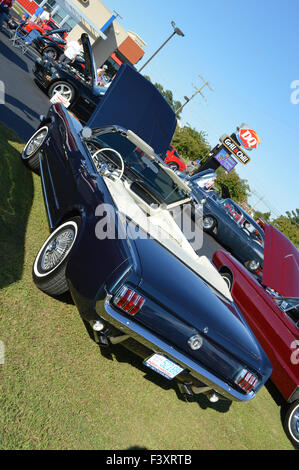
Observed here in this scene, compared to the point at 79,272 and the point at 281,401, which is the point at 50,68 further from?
the point at 281,401

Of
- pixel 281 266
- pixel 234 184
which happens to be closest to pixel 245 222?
pixel 281 266

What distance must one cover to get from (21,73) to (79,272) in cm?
930

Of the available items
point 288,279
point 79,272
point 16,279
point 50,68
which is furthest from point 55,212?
point 50,68

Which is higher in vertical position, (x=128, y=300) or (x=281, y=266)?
(x=281, y=266)

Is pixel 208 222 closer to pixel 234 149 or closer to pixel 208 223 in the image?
pixel 208 223

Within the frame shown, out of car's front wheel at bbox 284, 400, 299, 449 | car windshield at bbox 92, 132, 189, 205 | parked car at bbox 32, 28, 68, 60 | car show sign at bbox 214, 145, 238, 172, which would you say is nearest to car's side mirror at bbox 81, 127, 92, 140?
car windshield at bbox 92, 132, 189, 205

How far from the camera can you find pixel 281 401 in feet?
16.3

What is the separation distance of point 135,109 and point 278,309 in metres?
3.39

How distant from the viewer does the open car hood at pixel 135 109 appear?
16.6 feet

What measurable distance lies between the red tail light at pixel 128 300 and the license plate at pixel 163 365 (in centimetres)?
41

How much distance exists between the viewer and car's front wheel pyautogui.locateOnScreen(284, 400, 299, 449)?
13.7 feet

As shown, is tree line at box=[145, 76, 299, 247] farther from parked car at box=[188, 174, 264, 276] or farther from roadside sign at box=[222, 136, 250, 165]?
parked car at box=[188, 174, 264, 276]

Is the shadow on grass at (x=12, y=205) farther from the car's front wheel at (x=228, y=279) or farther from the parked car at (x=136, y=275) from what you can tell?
the car's front wheel at (x=228, y=279)

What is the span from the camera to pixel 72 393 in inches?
107
